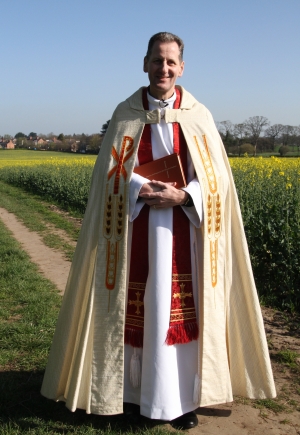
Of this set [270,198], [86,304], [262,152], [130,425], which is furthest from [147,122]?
[262,152]

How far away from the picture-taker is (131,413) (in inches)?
147

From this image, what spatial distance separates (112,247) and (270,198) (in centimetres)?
608

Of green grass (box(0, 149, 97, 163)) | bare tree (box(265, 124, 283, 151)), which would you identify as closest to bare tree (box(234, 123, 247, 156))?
bare tree (box(265, 124, 283, 151))

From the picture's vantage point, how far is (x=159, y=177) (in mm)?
3588

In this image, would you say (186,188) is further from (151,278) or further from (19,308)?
(19,308)

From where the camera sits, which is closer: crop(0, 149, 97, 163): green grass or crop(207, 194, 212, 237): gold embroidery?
crop(207, 194, 212, 237): gold embroidery

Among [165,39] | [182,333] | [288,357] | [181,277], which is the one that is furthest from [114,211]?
[288,357]

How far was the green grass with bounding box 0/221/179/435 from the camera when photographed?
366cm

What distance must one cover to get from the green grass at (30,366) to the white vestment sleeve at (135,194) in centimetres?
144

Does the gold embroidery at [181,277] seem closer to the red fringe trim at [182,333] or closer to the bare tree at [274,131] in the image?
the red fringe trim at [182,333]

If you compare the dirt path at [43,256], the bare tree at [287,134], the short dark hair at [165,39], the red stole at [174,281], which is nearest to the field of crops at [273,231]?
the dirt path at [43,256]

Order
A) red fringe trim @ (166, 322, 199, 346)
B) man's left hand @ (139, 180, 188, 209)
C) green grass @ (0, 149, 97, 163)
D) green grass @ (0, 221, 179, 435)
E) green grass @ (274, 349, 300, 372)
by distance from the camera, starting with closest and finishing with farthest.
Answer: man's left hand @ (139, 180, 188, 209) < red fringe trim @ (166, 322, 199, 346) < green grass @ (0, 221, 179, 435) < green grass @ (274, 349, 300, 372) < green grass @ (0, 149, 97, 163)

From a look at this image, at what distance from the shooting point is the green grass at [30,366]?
3.66 meters

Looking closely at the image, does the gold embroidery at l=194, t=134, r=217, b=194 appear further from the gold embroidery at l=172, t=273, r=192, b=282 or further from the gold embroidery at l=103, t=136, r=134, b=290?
the gold embroidery at l=172, t=273, r=192, b=282
